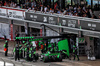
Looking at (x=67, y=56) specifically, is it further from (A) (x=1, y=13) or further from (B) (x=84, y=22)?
(A) (x=1, y=13)

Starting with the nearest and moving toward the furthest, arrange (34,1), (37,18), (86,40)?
(86,40)
(37,18)
(34,1)

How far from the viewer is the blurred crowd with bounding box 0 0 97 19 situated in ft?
96.6

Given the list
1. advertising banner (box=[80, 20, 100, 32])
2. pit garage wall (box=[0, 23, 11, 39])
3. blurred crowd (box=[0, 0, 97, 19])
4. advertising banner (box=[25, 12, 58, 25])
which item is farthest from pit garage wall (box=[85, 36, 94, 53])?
pit garage wall (box=[0, 23, 11, 39])

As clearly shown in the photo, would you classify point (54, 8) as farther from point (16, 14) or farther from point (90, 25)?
point (90, 25)

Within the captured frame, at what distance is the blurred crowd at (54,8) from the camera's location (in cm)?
2945

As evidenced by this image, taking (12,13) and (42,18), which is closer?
(42,18)

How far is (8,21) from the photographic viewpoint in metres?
35.5

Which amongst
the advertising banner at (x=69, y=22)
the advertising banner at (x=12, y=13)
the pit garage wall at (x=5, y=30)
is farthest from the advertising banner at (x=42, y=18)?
the pit garage wall at (x=5, y=30)

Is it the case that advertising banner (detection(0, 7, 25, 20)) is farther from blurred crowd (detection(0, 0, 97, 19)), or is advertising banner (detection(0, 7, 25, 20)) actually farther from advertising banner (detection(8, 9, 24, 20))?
blurred crowd (detection(0, 0, 97, 19))

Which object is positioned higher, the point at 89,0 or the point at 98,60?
the point at 89,0

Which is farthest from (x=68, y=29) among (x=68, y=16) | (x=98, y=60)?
(x=98, y=60)

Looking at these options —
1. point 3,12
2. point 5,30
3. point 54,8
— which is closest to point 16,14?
point 3,12

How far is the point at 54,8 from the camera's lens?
109 ft

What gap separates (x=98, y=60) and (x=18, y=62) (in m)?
6.55
